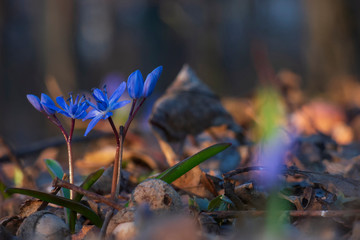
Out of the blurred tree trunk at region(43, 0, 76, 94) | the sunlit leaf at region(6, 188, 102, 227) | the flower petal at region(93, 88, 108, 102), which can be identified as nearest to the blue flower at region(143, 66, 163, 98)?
the flower petal at region(93, 88, 108, 102)

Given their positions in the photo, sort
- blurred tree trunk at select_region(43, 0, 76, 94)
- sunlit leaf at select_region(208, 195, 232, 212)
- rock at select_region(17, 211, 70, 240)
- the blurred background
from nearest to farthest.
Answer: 1. rock at select_region(17, 211, 70, 240)
2. sunlit leaf at select_region(208, 195, 232, 212)
3. the blurred background
4. blurred tree trunk at select_region(43, 0, 76, 94)

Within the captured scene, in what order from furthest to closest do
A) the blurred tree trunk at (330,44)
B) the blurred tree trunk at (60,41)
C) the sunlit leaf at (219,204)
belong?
the blurred tree trunk at (60,41)
the blurred tree trunk at (330,44)
the sunlit leaf at (219,204)

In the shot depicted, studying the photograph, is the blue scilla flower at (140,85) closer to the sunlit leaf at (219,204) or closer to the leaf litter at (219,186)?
the leaf litter at (219,186)

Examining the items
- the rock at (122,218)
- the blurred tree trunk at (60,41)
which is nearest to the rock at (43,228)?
the rock at (122,218)

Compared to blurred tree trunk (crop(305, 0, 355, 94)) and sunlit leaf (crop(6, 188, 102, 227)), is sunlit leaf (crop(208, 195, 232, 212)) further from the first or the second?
blurred tree trunk (crop(305, 0, 355, 94))

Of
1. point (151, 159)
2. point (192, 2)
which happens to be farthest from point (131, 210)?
point (192, 2)

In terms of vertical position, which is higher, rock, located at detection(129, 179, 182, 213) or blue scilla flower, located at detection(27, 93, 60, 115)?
blue scilla flower, located at detection(27, 93, 60, 115)

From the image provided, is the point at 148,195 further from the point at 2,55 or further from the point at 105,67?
the point at 105,67
